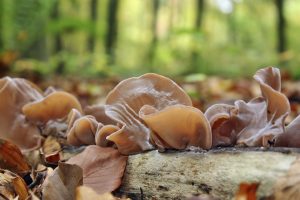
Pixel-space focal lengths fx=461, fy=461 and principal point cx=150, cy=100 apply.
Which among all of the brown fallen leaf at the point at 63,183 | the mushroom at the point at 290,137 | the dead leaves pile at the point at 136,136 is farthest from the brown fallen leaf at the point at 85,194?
the mushroom at the point at 290,137

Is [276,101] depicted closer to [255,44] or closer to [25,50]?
[25,50]

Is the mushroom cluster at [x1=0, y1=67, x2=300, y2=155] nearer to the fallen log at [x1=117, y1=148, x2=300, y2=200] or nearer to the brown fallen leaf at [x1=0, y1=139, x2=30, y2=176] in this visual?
the fallen log at [x1=117, y1=148, x2=300, y2=200]

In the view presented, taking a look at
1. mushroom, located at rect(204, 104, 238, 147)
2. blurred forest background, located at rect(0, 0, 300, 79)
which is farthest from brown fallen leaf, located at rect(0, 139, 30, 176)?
blurred forest background, located at rect(0, 0, 300, 79)

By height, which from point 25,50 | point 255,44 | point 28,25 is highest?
point 28,25

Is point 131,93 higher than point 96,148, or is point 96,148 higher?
point 131,93

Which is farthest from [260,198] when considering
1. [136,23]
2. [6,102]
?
[136,23]

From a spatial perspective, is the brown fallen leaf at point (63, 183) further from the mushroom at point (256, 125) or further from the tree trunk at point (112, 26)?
the tree trunk at point (112, 26)
